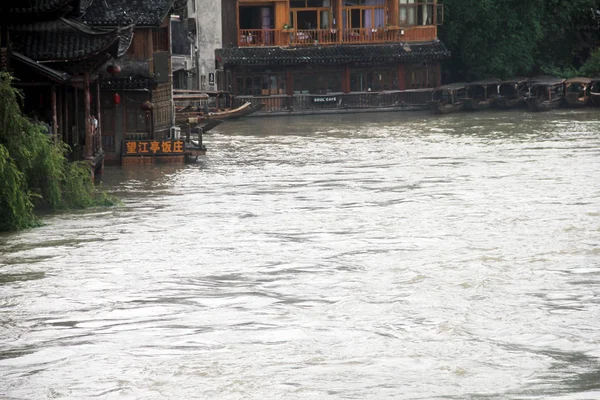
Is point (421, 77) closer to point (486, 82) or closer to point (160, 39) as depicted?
point (486, 82)

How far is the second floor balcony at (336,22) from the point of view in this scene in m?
58.2

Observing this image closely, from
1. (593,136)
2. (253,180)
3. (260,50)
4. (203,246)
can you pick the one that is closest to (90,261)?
(203,246)

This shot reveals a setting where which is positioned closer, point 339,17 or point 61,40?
point 61,40

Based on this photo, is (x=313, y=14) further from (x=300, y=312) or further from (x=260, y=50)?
(x=300, y=312)

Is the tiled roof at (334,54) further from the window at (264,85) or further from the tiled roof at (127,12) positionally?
the tiled roof at (127,12)

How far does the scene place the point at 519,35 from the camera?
194 ft

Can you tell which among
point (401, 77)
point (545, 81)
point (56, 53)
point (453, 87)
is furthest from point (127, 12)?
point (545, 81)

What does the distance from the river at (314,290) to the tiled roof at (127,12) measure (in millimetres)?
6762

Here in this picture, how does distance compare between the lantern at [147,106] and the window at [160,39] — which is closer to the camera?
the lantern at [147,106]

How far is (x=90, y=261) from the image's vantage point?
1742 centimetres

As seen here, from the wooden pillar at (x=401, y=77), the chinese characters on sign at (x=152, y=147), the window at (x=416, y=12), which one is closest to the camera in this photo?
the chinese characters on sign at (x=152, y=147)

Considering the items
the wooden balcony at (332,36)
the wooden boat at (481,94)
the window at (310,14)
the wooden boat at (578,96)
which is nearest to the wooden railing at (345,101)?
the wooden boat at (481,94)

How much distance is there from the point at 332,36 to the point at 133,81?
87.4 feet

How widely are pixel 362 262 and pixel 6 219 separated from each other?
663 centimetres
